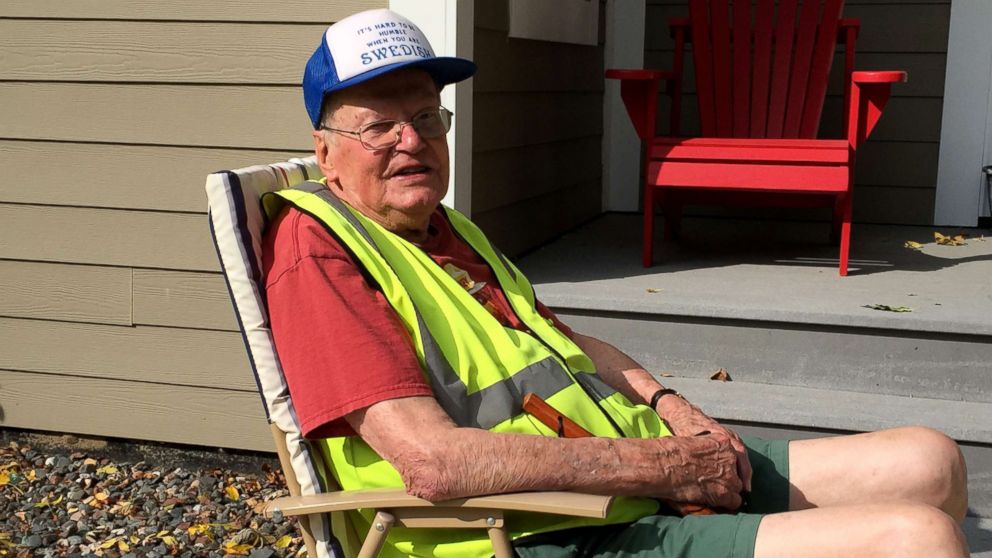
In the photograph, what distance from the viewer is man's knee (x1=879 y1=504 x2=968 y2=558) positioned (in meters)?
1.63

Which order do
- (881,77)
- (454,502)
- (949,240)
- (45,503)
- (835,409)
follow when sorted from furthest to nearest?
(949,240) → (881,77) → (45,503) → (835,409) → (454,502)

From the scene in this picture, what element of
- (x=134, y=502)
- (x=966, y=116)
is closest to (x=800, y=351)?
(x=134, y=502)

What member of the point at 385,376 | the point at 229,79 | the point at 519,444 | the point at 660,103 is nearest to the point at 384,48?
the point at 385,376

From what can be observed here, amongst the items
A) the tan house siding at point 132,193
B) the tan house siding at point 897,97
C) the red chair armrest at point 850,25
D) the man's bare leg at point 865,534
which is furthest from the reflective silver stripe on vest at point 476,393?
the tan house siding at point 897,97

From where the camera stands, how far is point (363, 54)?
2.03 metres

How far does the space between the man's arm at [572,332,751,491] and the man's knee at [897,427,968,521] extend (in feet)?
1.01

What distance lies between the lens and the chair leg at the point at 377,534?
1798 mm

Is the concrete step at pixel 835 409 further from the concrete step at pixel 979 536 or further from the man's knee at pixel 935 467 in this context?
the man's knee at pixel 935 467

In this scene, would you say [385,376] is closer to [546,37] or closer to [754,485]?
[754,485]

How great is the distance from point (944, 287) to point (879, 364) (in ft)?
2.35

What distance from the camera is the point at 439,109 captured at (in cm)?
220

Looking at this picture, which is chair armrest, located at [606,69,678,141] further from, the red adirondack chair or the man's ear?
the man's ear

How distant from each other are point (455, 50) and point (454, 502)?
1870mm

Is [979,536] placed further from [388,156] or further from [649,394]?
[388,156]
